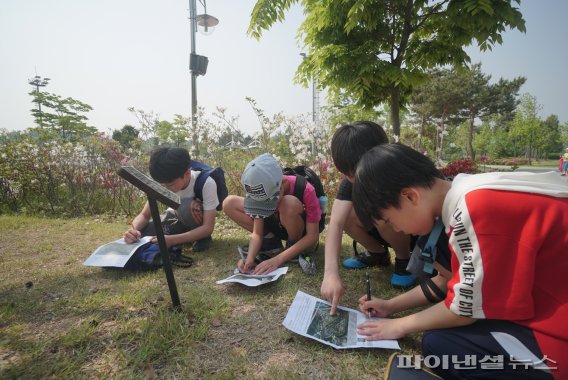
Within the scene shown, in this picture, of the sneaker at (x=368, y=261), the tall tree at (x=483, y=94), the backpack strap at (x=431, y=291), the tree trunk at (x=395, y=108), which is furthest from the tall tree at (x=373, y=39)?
the tall tree at (x=483, y=94)

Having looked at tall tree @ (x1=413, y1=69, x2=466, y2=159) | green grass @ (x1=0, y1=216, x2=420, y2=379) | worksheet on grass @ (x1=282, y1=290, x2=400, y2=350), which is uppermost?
tall tree @ (x1=413, y1=69, x2=466, y2=159)

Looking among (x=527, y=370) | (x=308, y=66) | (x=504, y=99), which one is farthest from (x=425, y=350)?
(x=504, y=99)

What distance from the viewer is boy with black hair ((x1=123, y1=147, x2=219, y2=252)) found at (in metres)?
2.47

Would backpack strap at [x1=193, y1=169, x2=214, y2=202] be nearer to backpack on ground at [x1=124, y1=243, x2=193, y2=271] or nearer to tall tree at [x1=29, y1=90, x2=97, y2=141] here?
backpack on ground at [x1=124, y1=243, x2=193, y2=271]

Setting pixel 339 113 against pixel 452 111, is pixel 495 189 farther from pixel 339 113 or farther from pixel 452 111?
pixel 452 111

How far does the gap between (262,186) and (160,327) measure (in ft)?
3.35

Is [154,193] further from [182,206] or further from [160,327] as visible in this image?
[182,206]

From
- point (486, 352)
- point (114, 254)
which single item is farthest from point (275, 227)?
point (486, 352)

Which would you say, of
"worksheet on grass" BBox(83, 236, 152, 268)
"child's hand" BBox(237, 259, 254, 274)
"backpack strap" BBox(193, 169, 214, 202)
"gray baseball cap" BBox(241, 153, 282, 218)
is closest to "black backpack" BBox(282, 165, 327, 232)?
"gray baseball cap" BBox(241, 153, 282, 218)

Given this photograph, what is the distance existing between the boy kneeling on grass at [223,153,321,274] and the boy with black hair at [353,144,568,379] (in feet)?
3.25

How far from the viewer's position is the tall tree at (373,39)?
3.62 m

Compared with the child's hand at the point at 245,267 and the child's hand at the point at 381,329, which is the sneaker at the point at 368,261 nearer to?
the child's hand at the point at 245,267

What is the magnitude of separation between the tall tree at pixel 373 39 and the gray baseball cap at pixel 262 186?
240 cm

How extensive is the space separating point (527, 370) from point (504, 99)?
33.1m
